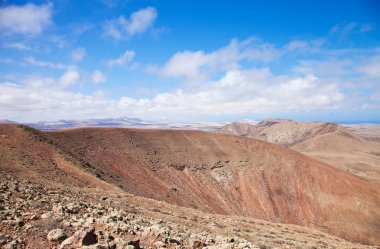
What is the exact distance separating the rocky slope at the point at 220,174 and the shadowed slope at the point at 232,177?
203 millimetres

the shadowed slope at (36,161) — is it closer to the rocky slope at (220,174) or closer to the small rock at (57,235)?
the rocky slope at (220,174)

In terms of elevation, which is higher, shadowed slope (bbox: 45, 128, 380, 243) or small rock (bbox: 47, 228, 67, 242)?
small rock (bbox: 47, 228, 67, 242)

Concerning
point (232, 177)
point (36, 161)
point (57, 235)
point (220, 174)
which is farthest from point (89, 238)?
point (232, 177)

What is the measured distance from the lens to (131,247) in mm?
11414

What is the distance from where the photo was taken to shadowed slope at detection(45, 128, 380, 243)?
5075cm

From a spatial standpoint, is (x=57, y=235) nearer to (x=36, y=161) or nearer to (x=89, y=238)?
(x=89, y=238)

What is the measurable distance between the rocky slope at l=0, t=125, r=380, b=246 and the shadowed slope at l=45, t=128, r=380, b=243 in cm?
20

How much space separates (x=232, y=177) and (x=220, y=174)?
102 inches

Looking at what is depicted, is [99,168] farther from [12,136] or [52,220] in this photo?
[52,220]

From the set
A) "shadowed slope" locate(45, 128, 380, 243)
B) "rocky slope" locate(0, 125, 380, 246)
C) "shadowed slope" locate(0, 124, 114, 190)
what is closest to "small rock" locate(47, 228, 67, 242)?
"shadowed slope" locate(0, 124, 114, 190)

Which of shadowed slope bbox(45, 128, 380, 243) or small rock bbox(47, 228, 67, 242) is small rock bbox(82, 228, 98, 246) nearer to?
small rock bbox(47, 228, 67, 242)

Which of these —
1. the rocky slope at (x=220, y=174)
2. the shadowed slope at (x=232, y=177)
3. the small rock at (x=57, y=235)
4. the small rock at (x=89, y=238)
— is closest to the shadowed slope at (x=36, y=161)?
the rocky slope at (x=220, y=174)

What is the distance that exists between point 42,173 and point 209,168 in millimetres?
40941

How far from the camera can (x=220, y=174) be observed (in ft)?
215
